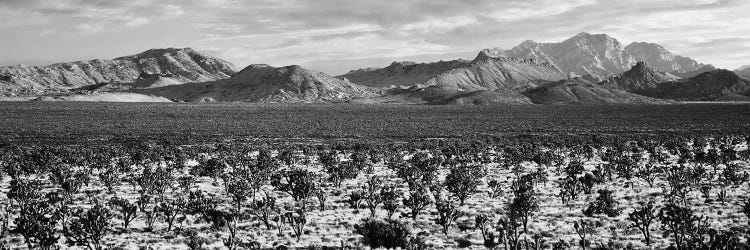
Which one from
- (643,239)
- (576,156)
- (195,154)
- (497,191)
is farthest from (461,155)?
(643,239)

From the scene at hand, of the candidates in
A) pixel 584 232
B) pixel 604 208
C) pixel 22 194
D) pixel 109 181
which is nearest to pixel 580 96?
pixel 604 208

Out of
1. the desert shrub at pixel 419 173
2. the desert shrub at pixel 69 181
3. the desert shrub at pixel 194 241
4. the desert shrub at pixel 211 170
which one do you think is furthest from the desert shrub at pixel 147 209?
the desert shrub at pixel 419 173

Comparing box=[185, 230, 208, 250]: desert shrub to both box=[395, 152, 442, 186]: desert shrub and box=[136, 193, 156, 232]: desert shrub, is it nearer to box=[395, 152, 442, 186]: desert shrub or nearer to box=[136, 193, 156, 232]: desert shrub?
box=[136, 193, 156, 232]: desert shrub

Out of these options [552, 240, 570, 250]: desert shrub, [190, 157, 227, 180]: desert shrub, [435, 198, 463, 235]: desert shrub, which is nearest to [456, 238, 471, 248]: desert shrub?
[435, 198, 463, 235]: desert shrub

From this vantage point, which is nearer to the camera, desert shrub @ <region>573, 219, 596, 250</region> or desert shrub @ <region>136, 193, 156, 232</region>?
desert shrub @ <region>573, 219, 596, 250</region>

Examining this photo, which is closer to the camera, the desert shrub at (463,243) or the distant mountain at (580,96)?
the desert shrub at (463,243)

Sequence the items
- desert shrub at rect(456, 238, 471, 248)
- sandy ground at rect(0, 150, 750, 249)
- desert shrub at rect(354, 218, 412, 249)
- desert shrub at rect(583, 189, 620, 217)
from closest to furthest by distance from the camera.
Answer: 1. desert shrub at rect(354, 218, 412, 249)
2. desert shrub at rect(456, 238, 471, 248)
3. sandy ground at rect(0, 150, 750, 249)
4. desert shrub at rect(583, 189, 620, 217)

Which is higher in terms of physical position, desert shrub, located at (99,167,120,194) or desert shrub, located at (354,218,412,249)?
desert shrub, located at (354,218,412,249)

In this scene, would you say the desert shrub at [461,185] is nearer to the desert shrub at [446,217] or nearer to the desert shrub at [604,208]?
the desert shrub at [446,217]
